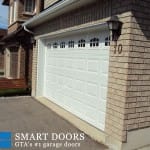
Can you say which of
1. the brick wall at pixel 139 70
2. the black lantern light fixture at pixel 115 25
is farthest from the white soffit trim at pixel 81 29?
the brick wall at pixel 139 70

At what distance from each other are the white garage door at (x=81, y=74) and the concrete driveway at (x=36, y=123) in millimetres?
650

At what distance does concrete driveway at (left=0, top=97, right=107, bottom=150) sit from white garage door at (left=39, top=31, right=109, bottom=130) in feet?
2.13

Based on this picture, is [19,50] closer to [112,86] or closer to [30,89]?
[30,89]

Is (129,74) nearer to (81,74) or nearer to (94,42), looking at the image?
(94,42)

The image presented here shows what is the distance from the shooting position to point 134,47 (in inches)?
235

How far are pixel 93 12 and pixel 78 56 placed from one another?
77.1 inches

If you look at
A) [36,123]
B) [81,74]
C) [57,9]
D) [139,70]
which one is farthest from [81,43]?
[139,70]

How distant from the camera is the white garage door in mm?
7469

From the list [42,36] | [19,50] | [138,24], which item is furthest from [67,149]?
[19,50]

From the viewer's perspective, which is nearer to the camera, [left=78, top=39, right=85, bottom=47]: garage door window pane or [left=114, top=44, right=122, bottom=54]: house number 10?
A: [left=114, top=44, right=122, bottom=54]: house number 10

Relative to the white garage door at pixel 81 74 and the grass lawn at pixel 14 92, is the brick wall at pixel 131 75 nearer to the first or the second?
the white garage door at pixel 81 74

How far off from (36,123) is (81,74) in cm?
194

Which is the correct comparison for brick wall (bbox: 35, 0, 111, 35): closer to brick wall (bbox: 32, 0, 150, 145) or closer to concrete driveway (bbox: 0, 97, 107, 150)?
brick wall (bbox: 32, 0, 150, 145)

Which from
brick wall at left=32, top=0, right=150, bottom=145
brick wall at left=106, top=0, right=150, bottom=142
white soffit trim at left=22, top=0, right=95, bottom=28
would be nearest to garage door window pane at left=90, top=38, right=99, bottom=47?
white soffit trim at left=22, top=0, right=95, bottom=28
